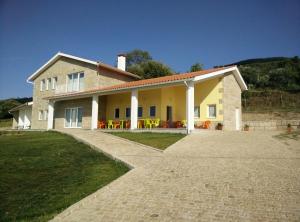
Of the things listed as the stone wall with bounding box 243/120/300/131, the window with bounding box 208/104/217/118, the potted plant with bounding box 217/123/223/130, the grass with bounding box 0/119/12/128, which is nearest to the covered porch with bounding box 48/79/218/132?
the window with bounding box 208/104/217/118

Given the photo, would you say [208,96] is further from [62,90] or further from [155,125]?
[62,90]

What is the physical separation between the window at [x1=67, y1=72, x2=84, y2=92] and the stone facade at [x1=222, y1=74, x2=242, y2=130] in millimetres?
14159

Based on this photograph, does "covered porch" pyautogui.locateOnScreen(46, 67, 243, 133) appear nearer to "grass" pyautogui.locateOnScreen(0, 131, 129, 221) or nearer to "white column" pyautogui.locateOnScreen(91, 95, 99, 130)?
"white column" pyautogui.locateOnScreen(91, 95, 99, 130)

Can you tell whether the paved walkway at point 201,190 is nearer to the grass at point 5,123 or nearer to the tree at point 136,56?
the grass at point 5,123

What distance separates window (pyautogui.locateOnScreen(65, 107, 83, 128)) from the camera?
89.2 ft

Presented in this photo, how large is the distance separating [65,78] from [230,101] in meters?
17.4

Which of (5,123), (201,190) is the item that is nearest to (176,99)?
(201,190)

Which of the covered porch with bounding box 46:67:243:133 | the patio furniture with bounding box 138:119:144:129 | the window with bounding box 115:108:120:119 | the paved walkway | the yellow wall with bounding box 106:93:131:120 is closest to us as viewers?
the paved walkway

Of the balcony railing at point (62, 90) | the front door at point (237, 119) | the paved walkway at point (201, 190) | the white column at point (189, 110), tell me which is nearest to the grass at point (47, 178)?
the paved walkway at point (201, 190)

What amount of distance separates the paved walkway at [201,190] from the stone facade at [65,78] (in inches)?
671

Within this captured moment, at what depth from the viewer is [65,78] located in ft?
97.1

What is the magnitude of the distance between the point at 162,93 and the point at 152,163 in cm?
1316

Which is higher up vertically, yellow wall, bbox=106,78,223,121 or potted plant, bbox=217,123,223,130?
yellow wall, bbox=106,78,223,121

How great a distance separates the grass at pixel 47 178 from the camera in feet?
20.1
